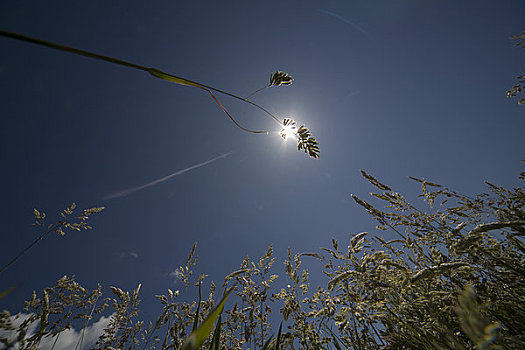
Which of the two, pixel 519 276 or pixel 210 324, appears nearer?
pixel 210 324

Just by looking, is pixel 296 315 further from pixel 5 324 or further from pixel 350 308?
pixel 5 324

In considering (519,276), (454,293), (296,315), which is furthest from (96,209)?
(519,276)

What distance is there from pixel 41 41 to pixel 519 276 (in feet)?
6.90

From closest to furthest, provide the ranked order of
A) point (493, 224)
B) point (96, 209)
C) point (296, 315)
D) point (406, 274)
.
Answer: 1. point (493, 224)
2. point (406, 274)
3. point (296, 315)
4. point (96, 209)

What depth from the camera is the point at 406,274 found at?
4.57 feet

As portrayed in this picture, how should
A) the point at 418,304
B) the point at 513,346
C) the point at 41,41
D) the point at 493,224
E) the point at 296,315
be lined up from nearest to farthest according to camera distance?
the point at 41,41
the point at 513,346
the point at 493,224
the point at 418,304
the point at 296,315

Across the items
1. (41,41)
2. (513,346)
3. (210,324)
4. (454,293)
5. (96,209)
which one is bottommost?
(513,346)

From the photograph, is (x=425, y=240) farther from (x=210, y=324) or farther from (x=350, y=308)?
(x=210, y=324)

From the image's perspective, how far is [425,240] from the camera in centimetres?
157

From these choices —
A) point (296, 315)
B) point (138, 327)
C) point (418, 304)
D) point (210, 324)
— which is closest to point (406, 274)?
point (418, 304)

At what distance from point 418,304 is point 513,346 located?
388 millimetres

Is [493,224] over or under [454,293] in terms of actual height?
over

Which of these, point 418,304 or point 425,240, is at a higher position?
point 425,240

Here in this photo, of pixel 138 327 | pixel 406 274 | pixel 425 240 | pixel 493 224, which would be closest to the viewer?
pixel 493 224
